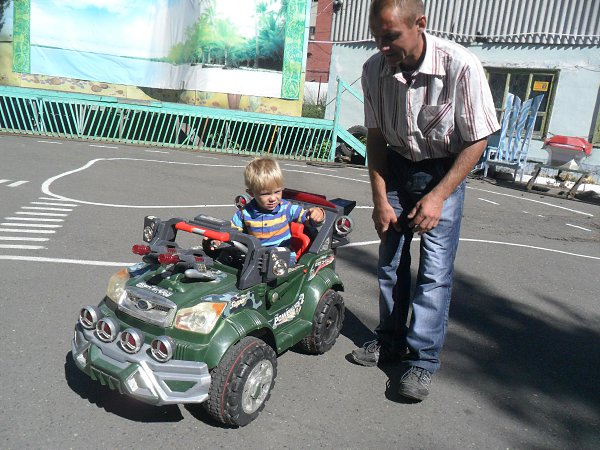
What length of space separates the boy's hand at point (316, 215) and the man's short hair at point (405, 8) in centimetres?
122

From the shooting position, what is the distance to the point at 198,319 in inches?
108

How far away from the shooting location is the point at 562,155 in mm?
14438

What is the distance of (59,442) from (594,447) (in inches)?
106

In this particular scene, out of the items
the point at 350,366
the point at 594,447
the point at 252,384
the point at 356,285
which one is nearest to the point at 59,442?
the point at 252,384

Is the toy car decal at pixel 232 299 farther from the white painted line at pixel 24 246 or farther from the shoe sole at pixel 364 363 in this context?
the white painted line at pixel 24 246

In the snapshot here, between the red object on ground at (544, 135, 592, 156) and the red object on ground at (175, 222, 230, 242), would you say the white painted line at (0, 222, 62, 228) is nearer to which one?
the red object on ground at (175, 222, 230, 242)

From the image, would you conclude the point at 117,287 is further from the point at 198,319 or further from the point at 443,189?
the point at 443,189

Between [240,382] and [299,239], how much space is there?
1240 millimetres

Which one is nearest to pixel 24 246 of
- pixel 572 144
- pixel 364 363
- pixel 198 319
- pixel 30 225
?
pixel 30 225

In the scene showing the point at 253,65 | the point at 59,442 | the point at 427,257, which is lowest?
the point at 59,442

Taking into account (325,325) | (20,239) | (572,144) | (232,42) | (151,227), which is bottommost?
(20,239)

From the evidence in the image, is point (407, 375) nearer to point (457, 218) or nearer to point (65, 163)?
point (457, 218)

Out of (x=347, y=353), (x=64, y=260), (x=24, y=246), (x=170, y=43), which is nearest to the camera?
(x=347, y=353)

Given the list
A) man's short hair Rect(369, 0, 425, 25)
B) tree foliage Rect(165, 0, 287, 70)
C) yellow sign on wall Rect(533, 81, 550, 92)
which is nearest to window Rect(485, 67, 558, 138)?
yellow sign on wall Rect(533, 81, 550, 92)
